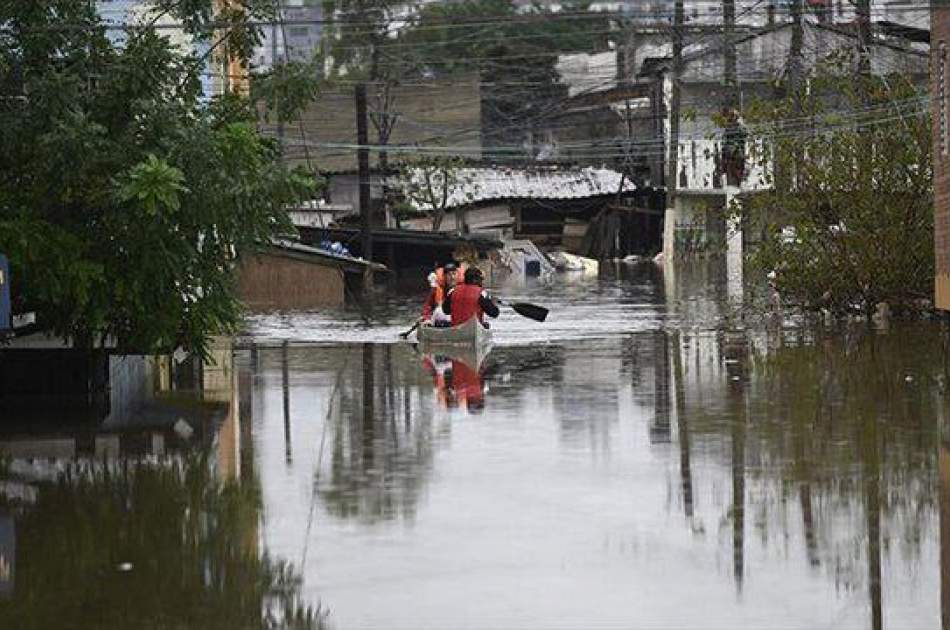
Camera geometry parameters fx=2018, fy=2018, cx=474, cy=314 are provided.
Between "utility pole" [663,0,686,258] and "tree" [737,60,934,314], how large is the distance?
26.1 m

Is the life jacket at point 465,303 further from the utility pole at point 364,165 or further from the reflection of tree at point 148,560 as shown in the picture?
the utility pole at point 364,165

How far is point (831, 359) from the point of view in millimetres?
24609

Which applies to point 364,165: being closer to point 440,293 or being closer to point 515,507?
point 440,293

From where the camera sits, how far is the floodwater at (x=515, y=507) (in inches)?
392

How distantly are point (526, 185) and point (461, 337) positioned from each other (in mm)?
53695

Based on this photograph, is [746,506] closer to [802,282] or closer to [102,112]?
[102,112]

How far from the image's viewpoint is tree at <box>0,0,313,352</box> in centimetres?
1831

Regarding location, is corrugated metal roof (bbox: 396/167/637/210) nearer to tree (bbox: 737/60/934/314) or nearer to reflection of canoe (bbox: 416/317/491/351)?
tree (bbox: 737/60/934/314)

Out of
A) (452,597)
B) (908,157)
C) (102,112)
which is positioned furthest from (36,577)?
(908,157)

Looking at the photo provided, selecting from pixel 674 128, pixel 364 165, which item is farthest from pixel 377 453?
pixel 674 128

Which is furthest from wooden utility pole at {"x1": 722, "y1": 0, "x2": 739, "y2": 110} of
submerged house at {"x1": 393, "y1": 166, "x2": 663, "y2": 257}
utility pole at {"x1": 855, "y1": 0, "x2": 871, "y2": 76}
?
submerged house at {"x1": 393, "y1": 166, "x2": 663, "y2": 257}

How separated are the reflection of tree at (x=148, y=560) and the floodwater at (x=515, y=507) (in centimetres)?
3

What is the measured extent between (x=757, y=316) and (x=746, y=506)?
22.9m

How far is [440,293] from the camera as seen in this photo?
2997cm
